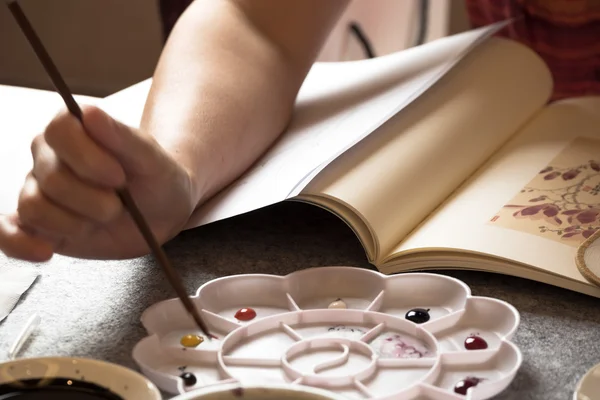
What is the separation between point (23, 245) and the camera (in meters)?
0.43

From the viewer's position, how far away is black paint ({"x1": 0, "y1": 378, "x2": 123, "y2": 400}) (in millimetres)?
331

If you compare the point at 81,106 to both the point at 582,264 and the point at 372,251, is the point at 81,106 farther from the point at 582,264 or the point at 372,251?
the point at 582,264

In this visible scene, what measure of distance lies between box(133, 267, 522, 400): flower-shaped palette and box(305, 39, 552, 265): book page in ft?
0.18

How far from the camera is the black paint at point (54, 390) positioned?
1.08 feet

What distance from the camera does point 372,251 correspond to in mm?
516

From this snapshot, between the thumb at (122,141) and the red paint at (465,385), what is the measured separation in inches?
8.0

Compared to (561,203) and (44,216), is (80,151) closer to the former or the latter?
(44,216)

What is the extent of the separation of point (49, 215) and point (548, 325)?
0.94ft

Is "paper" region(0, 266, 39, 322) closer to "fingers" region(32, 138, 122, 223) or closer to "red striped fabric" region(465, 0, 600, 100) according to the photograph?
"fingers" region(32, 138, 122, 223)

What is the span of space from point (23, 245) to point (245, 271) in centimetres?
15

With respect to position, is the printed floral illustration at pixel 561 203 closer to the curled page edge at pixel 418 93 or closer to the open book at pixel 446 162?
the open book at pixel 446 162

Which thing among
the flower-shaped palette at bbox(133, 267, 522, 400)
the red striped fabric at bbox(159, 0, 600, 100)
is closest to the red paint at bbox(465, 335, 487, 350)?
the flower-shaped palette at bbox(133, 267, 522, 400)

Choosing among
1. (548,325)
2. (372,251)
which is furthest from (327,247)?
(548,325)

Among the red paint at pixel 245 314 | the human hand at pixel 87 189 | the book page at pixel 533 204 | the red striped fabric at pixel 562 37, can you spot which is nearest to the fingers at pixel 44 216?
the human hand at pixel 87 189
